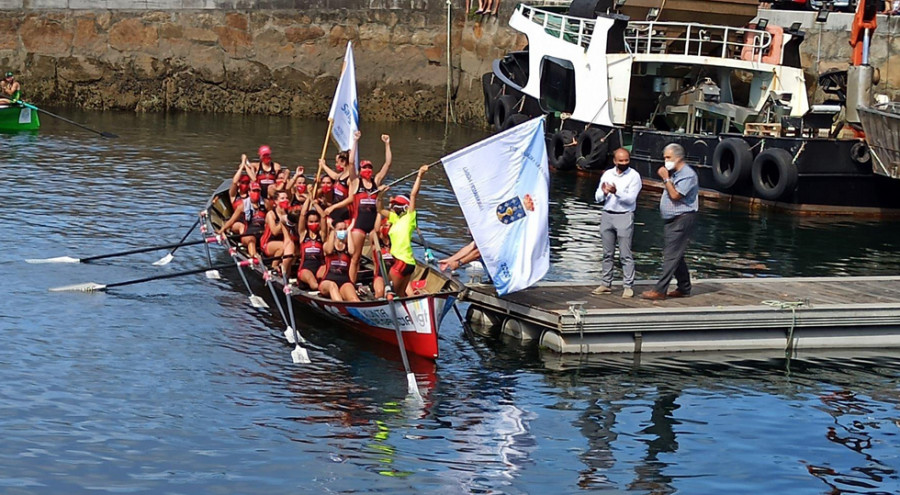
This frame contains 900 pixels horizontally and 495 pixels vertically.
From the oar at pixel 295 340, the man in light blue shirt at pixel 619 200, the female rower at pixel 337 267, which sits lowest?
the oar at pixel 295 340

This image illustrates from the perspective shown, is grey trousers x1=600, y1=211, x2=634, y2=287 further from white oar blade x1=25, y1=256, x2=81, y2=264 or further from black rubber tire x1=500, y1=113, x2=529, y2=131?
black rubber tire x1=500, y1=113, x2=529, y2=131

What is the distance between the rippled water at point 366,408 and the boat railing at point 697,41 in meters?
11.0

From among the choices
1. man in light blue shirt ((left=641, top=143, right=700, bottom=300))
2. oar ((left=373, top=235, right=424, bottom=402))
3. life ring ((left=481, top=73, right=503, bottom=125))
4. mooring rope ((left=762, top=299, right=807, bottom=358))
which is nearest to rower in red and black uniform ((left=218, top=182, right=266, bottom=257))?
oar ((left=373, top=235, right=424, bottom=402))

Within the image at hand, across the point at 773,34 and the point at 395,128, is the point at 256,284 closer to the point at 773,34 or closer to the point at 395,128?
the point at 773,34

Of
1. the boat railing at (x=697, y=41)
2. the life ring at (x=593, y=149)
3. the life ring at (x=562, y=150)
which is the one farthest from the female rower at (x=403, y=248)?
the life ring at (x=562, y=150)

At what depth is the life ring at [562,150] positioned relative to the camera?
34.0m

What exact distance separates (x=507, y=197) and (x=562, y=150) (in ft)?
57.6

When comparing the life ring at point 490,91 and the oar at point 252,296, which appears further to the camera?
the life ring at point 490,91

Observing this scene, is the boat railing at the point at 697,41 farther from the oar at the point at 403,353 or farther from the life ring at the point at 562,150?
the oar at the point at 403,353

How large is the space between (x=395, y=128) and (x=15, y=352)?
29.3m

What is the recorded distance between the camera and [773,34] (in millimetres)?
33000

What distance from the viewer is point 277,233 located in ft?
68.1

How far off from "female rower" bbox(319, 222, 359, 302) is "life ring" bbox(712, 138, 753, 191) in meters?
13.8

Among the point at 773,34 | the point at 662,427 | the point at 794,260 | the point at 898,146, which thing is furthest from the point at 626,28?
the point at 662,427
